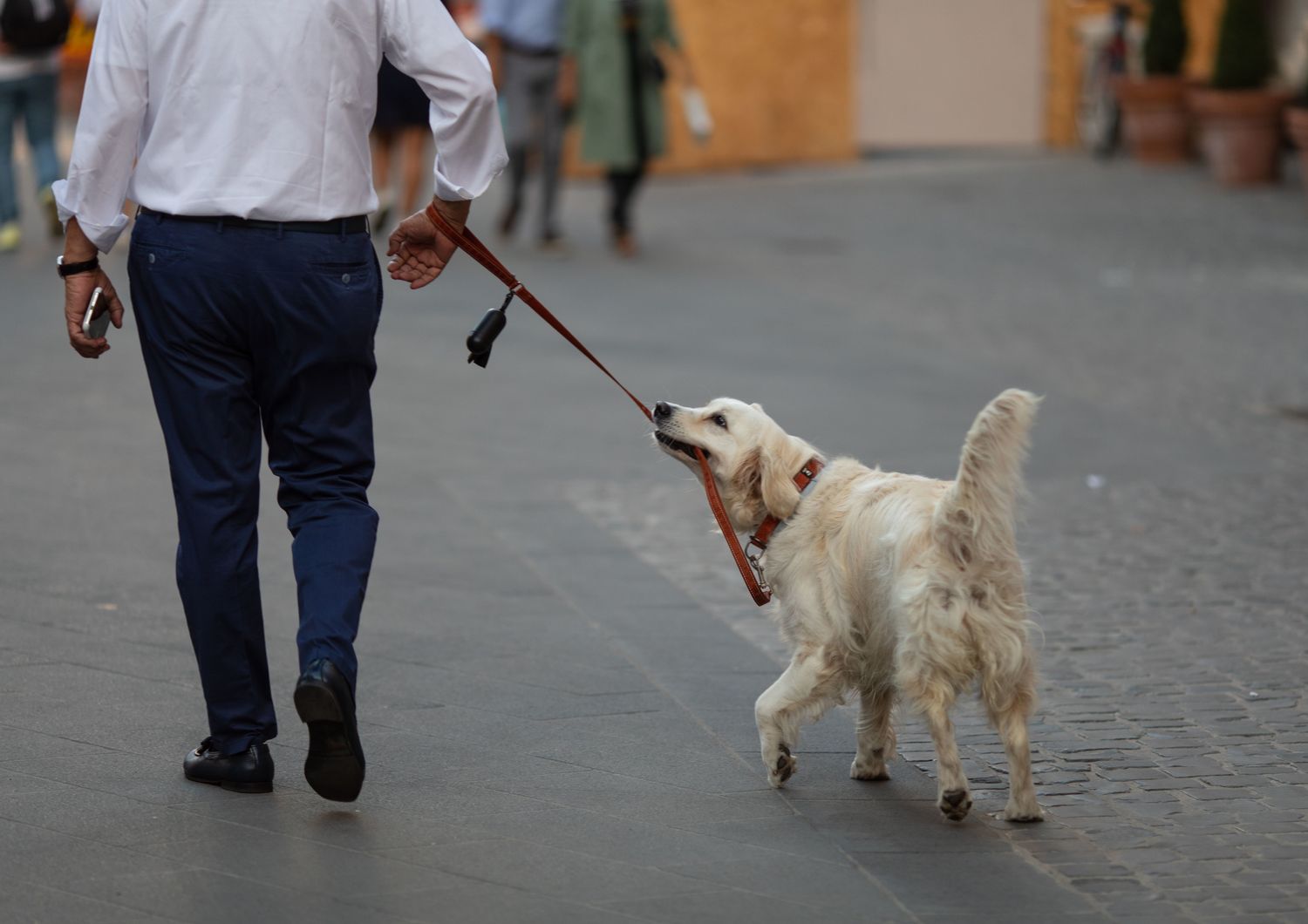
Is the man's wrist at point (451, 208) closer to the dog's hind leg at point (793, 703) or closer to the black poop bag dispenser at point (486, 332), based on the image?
the black poop bag dispenser at point (486, 332)

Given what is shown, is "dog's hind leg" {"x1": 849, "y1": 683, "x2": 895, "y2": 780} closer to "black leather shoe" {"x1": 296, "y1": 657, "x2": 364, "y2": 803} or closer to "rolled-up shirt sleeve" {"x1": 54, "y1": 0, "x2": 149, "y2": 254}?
"black leather shoe" {"x1": 296, "y1": 657, "x2": 364, "y2": 803}

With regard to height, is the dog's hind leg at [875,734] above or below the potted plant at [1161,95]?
above

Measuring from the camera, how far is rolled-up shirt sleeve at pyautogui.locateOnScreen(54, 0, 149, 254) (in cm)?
→ 402

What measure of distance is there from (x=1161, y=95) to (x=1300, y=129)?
3.98 m

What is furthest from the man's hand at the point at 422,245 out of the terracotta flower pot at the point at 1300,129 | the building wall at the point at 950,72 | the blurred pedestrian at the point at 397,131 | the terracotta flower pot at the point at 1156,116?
the building wall at the point at 950,72

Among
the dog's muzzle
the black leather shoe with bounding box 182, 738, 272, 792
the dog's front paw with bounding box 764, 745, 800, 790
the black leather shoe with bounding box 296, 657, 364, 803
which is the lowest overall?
the dog's front paw with bounding box 764, 745, 800, 790

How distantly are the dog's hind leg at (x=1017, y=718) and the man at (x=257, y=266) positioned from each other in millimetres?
1405

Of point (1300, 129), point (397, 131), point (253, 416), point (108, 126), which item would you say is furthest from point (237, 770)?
point (1300, 129)

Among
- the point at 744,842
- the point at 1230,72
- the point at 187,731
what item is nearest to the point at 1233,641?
the point at 744,842

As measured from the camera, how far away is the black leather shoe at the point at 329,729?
3.97 metres

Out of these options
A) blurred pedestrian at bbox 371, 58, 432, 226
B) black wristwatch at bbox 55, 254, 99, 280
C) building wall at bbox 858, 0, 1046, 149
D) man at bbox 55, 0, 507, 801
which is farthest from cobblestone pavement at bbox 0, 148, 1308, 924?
building wall at bbox 858, 0, 1046, 149

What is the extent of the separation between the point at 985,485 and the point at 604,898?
119 centimetres

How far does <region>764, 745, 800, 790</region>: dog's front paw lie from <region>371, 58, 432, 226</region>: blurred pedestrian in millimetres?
9721

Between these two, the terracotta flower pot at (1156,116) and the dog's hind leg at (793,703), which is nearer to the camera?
the dog's hind leg at (793,703)
